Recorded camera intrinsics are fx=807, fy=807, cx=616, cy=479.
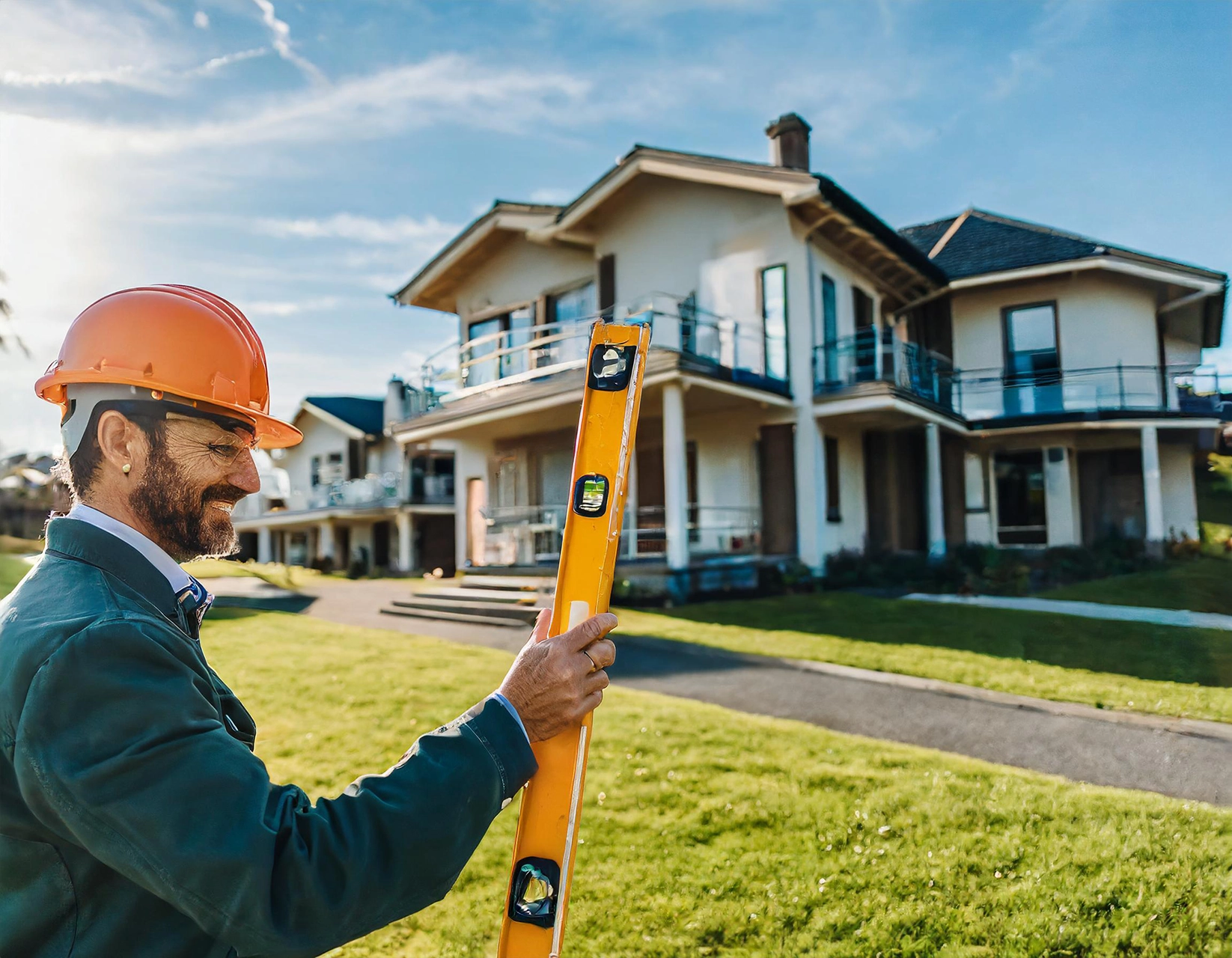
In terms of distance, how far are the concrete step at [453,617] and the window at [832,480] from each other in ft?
22.7

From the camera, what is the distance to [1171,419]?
642 inches

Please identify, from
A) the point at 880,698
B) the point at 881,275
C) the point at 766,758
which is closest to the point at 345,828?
the point at 766,758

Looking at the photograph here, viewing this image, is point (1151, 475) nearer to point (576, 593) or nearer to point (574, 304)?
point (574, 304)

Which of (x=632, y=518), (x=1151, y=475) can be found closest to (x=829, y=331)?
(x=632, y=518)

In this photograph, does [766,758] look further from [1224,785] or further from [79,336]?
[79,336]

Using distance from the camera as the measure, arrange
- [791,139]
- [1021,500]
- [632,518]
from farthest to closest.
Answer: [1021,500] < [791,139] < [632,518]

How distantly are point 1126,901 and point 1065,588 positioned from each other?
39.5 feet

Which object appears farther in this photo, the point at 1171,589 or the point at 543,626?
the point at 1171,589

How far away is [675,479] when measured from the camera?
1283 centimetres

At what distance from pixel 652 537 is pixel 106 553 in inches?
578

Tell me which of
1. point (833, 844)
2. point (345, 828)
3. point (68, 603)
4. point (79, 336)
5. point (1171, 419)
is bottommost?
point (833, 844)

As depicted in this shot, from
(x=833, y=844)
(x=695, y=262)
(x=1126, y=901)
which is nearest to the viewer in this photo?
(x=1126, y=901)

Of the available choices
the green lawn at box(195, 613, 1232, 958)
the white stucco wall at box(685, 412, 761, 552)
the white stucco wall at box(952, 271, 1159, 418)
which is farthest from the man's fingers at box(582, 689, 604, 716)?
the white stucco wall at box(952, 271, 1159, 418)

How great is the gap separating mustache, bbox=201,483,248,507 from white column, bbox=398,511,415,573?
2533cm
